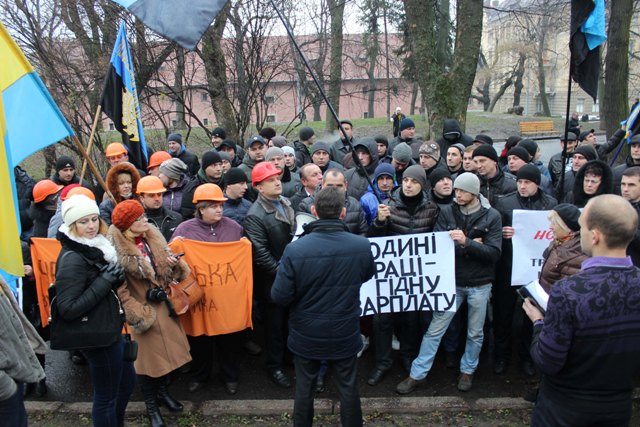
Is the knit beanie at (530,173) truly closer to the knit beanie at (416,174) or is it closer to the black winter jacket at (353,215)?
the knit beanie at (416,174)

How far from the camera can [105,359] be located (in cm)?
361

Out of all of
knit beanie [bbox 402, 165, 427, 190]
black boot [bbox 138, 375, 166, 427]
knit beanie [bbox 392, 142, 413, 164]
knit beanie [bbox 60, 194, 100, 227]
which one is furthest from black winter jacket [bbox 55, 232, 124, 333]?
knit beanie [bbox 392, 142, 413, 164]

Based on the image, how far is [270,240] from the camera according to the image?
4797mm

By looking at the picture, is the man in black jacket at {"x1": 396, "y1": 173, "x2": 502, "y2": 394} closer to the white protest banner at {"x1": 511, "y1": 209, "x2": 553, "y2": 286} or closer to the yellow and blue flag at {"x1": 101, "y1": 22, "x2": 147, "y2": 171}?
the white protest banner at {"x1": 511, "y1": 209, "x2": 553, "y2": 286}

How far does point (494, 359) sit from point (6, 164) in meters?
4.67

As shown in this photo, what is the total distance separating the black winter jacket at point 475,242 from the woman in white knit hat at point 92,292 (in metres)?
2.87

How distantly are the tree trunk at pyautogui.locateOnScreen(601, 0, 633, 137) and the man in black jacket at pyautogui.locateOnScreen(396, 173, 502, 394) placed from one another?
35.6 feet

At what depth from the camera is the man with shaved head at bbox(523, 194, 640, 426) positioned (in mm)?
2426

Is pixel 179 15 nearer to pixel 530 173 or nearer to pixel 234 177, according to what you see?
pixel 234 177

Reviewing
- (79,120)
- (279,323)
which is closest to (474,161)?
(279,323)

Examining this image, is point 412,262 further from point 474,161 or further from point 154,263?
point 154,263

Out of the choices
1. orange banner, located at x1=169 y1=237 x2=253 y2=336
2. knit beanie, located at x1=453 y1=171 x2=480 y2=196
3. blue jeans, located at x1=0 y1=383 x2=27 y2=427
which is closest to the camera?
blue jeans, located at x1=0 y1=383 x2=27 y2=427

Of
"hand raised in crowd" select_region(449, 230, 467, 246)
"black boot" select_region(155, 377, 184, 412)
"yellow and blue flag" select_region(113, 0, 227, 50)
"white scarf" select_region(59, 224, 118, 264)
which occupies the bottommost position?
"black boot" select_region(155, 377, 184, 412)

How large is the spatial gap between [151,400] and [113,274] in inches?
55.0
